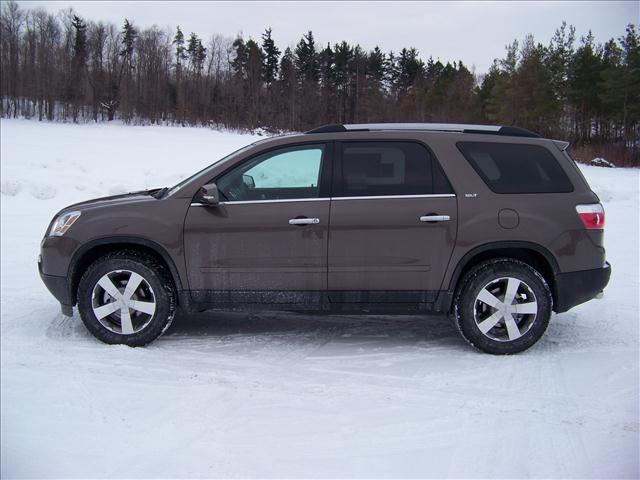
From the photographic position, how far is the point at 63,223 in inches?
184

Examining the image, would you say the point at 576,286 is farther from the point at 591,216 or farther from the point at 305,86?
the point at 305,86

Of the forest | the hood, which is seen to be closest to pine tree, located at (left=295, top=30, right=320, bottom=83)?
the forest

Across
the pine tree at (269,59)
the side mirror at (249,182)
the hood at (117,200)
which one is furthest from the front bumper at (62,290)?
the pine tree at (269,59)

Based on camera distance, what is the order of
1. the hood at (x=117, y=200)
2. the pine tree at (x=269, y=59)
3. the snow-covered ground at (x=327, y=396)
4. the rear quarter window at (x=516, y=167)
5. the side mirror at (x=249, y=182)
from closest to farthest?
the snow-covered ground at (x=327, y=396)
the rear quarter window at (x=516, y=167)
the side mirror at (x=249, y=182)
the hood at (x=117, y=200)
the pine tree at (x=269, y=59)

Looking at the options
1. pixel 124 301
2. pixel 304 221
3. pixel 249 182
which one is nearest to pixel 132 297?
pixel 124 301

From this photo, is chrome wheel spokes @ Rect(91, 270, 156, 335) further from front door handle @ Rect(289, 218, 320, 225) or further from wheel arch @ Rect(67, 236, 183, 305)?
front door handle @ Rect(289, 218, 320, 225)

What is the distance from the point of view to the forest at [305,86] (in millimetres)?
36375

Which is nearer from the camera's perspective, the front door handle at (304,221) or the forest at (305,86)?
the front door handle at (304,221)

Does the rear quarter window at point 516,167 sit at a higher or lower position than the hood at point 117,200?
higher

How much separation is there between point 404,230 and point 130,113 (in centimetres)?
5262

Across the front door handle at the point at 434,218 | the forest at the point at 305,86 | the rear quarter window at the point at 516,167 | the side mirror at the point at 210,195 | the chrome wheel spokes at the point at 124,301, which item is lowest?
the chrome wheel spokes at the point at 124,301

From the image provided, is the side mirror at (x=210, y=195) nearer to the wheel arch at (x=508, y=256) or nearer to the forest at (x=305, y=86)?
the wheel arch at (x=508, y=256)

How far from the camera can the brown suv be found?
4410 millimetres

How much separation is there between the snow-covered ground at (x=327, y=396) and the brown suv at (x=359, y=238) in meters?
0.39
